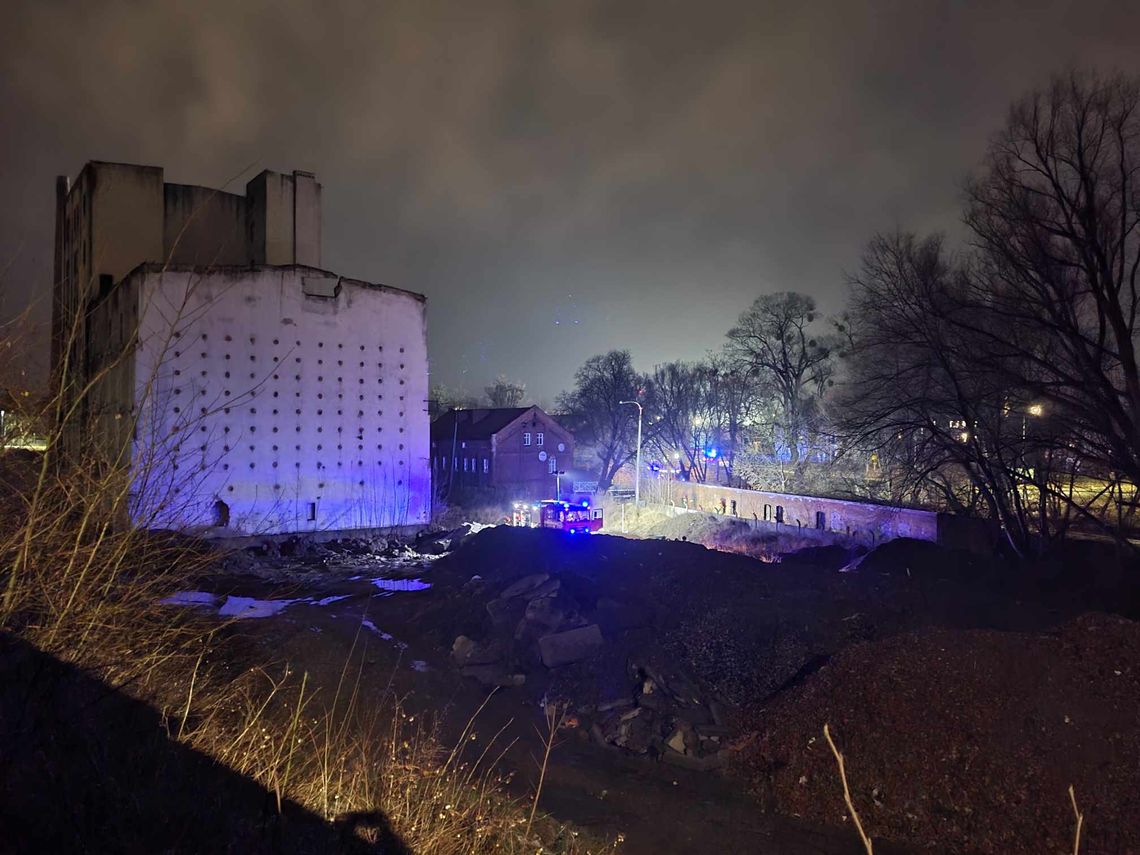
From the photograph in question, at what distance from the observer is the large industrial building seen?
78.8ft

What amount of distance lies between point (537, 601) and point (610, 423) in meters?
42.8

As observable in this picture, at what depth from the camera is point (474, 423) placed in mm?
53875

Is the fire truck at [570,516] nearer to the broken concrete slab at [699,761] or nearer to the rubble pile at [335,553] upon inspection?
the rubble pile at [335,553]

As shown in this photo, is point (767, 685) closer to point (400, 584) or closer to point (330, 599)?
point (330, 599)

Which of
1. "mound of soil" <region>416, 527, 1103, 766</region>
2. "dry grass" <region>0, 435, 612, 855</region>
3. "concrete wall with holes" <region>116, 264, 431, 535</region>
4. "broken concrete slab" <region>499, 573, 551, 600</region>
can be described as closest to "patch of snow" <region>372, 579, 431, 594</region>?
"mound of soil" <region>416, 527, 1103, 766</region>

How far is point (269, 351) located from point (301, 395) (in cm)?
189

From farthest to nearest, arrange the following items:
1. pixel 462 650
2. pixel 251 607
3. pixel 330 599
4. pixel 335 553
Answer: pixel 335 553, pixel 330 599, pixel 251 607, pixel 462 650

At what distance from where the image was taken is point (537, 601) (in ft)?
48.7

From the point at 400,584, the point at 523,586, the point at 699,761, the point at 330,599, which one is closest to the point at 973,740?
the point at 699,761

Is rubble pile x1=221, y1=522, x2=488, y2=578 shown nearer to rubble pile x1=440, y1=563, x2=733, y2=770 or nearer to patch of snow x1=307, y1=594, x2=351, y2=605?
patch of snow x1=307, y1=594, x2=351, y2=605

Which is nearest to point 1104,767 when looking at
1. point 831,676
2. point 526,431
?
point 831,676

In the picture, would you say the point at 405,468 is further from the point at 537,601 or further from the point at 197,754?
the point at 197,754

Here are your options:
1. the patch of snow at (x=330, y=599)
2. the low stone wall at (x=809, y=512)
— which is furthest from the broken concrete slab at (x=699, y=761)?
the low stone wall at (x=809, y=512)

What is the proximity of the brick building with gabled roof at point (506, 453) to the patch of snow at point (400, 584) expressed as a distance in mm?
26949
